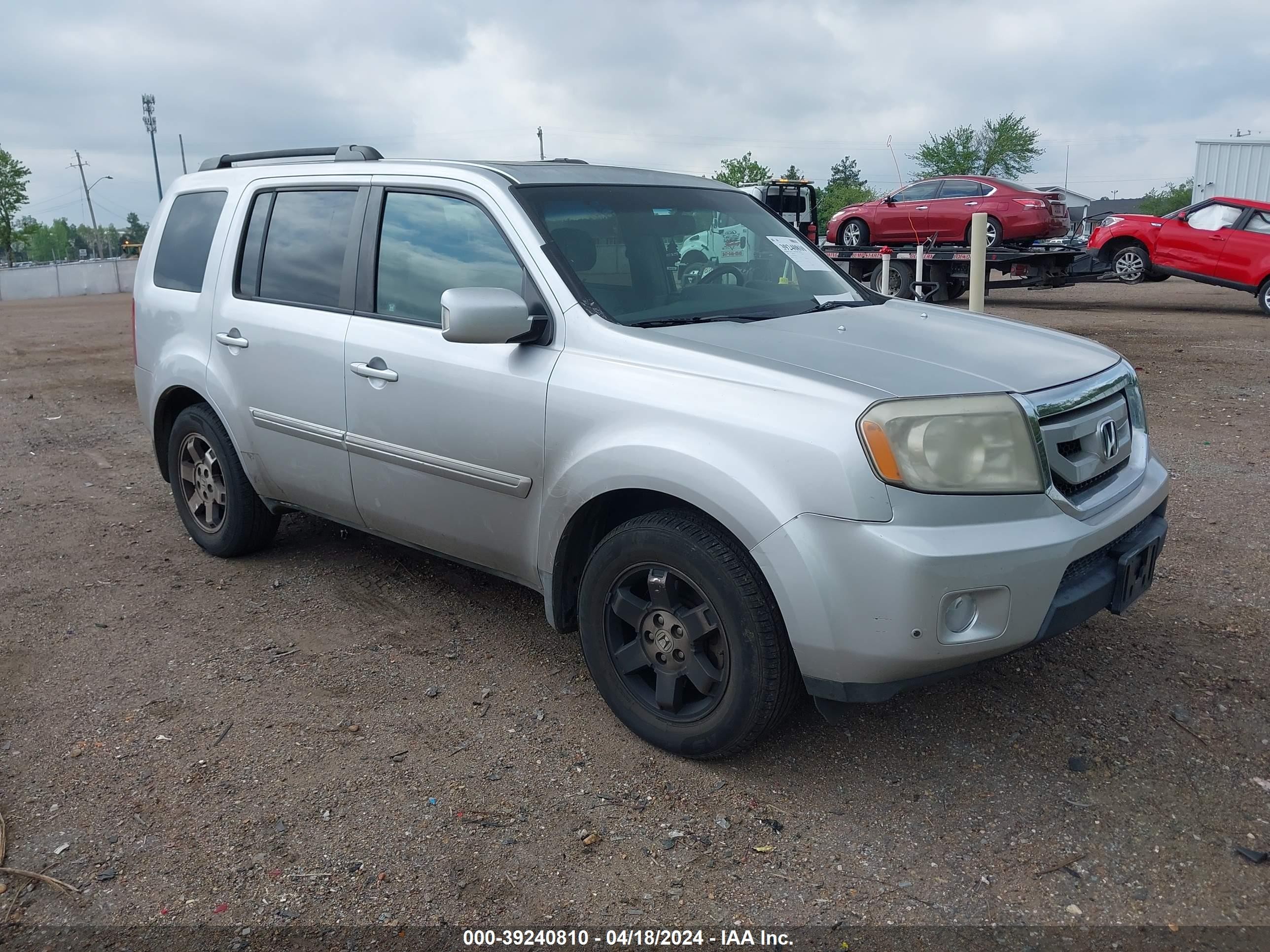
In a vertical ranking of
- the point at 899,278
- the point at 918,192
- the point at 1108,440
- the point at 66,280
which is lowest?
the point at 66,280

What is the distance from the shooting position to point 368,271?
400 cm

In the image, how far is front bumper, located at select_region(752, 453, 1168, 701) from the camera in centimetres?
263

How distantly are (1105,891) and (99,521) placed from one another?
548cm

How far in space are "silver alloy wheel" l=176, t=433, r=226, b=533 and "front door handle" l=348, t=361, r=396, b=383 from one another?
4.24 ft

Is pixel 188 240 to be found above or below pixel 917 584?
above

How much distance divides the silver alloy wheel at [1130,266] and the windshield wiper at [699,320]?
15.9 meters

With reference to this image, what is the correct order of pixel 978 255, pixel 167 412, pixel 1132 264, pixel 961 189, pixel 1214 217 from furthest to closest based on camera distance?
pixel 961 189 < pixel 1132 264 < pixel 1214 217 < pixel 978 255 < pixel 167 412

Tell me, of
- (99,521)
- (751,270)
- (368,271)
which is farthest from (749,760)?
(99,521)

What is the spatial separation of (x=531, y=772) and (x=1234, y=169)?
36071mm

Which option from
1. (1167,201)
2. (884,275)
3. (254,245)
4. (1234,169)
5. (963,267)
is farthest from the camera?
(1167,201)

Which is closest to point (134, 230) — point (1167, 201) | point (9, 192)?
point (9, 192)

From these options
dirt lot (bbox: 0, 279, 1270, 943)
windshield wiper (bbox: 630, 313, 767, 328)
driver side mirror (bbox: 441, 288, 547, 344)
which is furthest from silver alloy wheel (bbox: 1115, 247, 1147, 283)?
driver side mirror (bbox: 441, 288, 547, 344)

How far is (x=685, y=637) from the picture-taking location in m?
3.07

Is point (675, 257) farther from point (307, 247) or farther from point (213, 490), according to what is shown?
point (213, 490)
